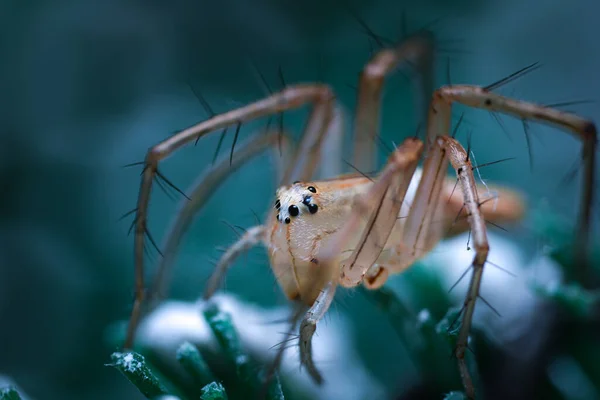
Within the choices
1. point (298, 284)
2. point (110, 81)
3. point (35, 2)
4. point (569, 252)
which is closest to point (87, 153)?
point (110, 81)

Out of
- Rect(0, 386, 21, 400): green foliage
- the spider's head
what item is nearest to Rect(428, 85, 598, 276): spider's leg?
the spider's head

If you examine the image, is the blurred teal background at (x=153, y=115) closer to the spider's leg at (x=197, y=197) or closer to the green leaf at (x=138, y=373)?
the spider's leg at (x=197, y=197)

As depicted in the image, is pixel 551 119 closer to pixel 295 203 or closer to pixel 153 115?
pixel 295 203

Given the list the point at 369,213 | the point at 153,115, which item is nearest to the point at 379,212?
the point at 369,213

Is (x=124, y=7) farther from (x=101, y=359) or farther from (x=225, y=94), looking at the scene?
(x=101, y=359)

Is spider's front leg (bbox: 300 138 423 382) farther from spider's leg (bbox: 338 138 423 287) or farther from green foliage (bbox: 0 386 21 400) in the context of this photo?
green foliage (bbox: 0 386 21 400)
